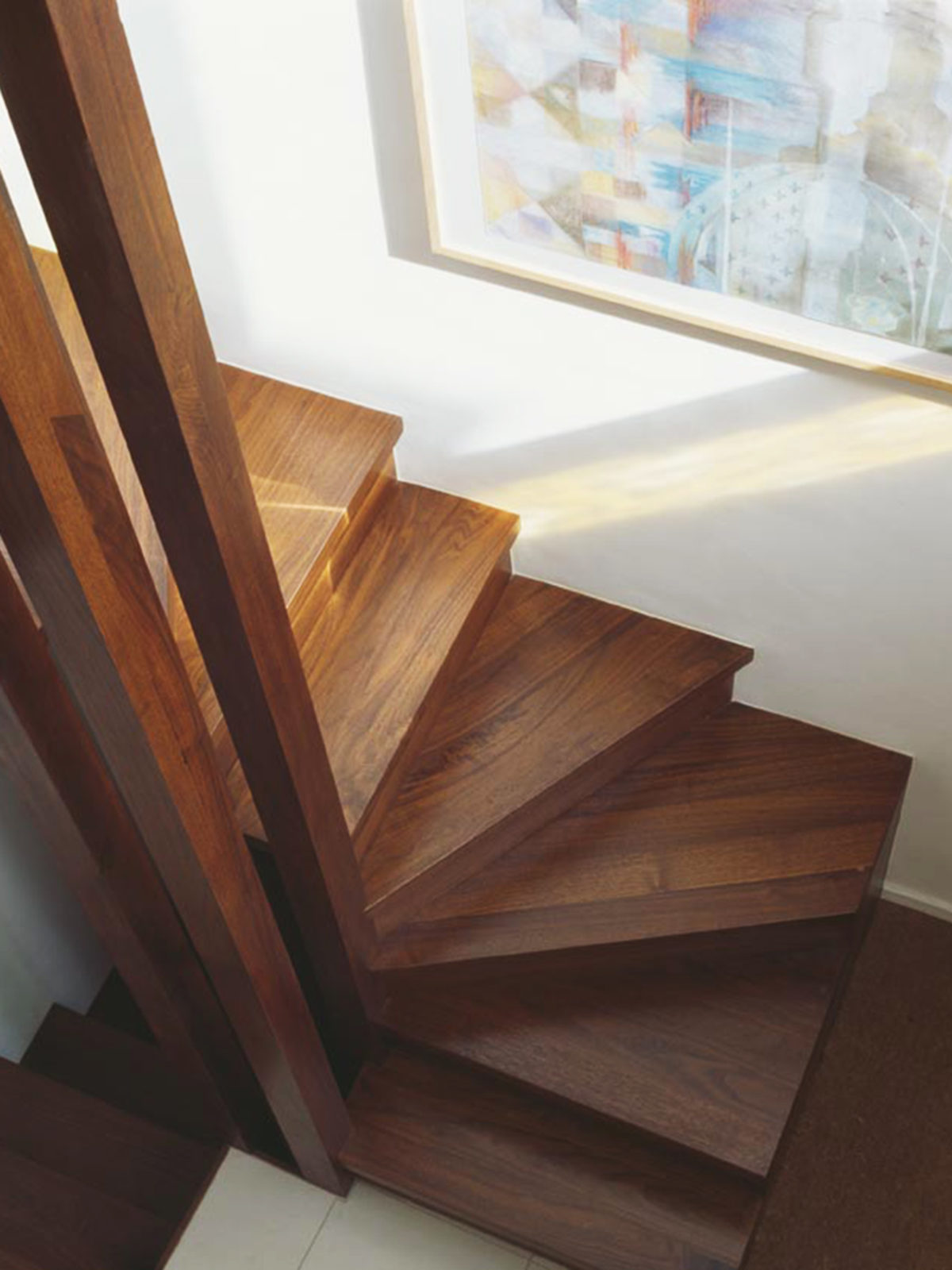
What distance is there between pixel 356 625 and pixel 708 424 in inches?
28.1

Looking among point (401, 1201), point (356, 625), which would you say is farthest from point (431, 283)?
point (401, 1201)

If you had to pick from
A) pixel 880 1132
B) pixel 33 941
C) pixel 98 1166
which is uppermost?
pixel 33 941

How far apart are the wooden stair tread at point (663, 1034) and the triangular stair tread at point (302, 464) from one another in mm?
767

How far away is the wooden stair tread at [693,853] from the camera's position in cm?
268

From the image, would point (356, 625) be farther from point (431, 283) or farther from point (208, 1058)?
point (208, 1058)

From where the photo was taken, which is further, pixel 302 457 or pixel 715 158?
pixel 302 457

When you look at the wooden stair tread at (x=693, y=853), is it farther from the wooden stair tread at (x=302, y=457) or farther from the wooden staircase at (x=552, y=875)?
the wooden stair tread at (x=302, y=457)

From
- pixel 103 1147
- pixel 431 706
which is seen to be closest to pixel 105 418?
pixel 431 706

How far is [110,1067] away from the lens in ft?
10.3

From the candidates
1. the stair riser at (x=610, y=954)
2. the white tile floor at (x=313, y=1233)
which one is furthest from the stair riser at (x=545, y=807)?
the white tile floor at (x=313, y=1233)

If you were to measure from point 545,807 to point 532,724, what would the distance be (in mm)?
155

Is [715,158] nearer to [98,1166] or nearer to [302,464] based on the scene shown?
[302,464]

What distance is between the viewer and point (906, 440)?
2.31 metres

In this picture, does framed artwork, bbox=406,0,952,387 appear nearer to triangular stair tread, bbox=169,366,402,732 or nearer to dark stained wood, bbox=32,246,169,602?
triangular stair tread, bbox=169,366,402,732
